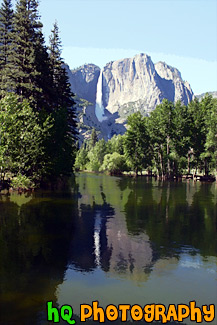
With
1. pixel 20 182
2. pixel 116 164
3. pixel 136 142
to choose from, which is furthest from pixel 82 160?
pixel 20 182

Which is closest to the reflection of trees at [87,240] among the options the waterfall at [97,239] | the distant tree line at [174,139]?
the waterfall at [97,239]

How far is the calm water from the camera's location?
13.1 metres

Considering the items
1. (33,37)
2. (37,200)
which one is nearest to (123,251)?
(37,200)

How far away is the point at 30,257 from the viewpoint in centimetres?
1775

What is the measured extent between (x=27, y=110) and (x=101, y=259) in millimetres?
31706

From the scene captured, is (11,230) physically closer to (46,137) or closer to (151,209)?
(151,209)

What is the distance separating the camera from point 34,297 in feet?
42.1

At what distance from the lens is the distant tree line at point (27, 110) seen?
1684 inches

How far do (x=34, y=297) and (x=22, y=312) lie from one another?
1.24 metres

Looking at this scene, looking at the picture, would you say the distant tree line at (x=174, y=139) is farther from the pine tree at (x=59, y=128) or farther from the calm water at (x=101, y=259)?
the calm water at (x=101, y=259)

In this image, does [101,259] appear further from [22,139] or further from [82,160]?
[82,160]

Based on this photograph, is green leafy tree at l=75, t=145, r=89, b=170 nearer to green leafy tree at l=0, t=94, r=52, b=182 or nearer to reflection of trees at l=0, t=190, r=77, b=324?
green leafy tree at l=0, t=94, r=52, b=182

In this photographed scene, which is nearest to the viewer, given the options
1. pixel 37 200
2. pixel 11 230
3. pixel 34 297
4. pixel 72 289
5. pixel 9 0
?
pixel 34 297

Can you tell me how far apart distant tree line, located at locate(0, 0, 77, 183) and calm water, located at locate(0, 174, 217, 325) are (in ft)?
42.7
